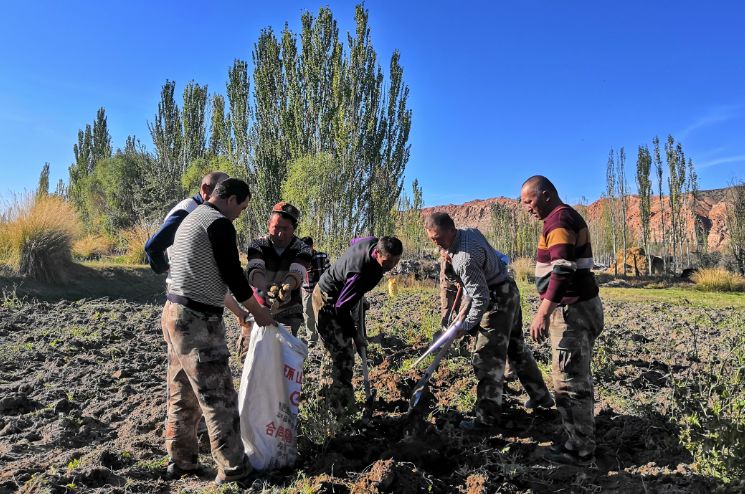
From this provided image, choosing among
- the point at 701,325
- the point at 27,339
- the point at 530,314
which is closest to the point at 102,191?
the point at 27,339

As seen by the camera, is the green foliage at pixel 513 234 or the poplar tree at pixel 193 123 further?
the green foliage at pixel 513 234

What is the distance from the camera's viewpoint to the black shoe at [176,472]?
10.5ft

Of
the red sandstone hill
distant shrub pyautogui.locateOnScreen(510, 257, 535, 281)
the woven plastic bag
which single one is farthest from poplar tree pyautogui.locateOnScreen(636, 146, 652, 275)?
the woven plastic bag

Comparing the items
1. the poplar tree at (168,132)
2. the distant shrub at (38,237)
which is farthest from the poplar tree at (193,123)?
the distant shrub at (38,237)

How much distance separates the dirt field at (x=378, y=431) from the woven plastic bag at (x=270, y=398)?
15 centimetres

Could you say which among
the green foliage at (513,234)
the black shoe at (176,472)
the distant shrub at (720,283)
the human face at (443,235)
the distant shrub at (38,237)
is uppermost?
the green foliage at (513,234)

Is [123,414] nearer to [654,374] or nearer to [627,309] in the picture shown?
[654,374]

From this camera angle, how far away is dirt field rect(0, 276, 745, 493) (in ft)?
9.71

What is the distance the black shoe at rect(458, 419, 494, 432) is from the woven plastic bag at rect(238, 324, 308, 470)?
1289 mm

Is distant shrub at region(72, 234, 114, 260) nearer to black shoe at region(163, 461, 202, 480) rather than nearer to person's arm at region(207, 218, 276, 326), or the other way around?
black shoe at region(163, 461, 202, 480)

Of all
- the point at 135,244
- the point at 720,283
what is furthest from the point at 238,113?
the point at 720,283

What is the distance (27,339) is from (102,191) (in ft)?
95.0

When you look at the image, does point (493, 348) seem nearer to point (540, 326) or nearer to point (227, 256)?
point (540, 326)

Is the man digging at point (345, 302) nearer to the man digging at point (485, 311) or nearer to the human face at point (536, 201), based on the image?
the man digging at point (485, 311)
